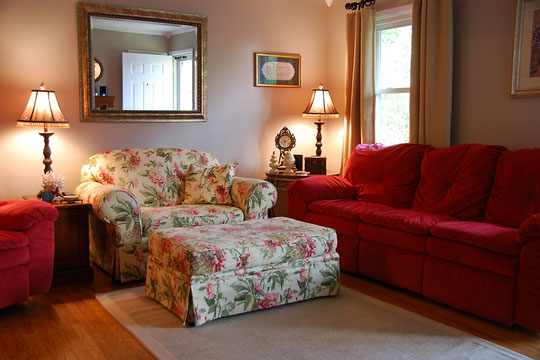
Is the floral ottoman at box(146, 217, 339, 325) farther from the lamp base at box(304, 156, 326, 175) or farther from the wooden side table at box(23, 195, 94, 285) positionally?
the lamp base at box(304, 156, 326, 175)

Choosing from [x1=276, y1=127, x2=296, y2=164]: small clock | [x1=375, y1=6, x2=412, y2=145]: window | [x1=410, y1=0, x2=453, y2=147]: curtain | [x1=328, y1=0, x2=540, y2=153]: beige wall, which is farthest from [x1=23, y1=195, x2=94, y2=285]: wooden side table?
[x1=328, y1=0, x2=540, y2=153]: beige wall

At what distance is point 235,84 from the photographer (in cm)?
518

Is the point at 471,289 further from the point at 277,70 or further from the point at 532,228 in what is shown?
the point at 277,70

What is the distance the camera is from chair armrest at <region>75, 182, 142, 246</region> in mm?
3656

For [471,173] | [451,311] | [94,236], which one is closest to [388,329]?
[451,311]

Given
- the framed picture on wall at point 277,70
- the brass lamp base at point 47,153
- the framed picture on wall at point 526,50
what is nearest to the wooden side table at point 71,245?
the brass lamp base at point 47,153

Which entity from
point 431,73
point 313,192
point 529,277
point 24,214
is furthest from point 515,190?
point 24,214

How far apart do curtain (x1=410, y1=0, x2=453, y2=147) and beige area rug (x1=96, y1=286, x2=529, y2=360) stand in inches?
64.9

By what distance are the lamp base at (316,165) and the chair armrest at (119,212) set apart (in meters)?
1.96

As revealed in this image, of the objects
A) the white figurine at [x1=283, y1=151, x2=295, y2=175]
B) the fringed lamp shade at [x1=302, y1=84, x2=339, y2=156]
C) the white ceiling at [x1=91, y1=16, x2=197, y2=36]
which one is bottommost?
the white figurine at [x1=283, y1=151, x2=295, y2=175]

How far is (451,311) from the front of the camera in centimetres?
325

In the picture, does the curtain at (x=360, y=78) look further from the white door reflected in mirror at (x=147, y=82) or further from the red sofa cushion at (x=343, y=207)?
the white door reflected in mirror at (x=147, y=82)

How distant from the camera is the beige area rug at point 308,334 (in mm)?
2646

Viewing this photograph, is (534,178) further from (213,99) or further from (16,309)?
(16,309)
